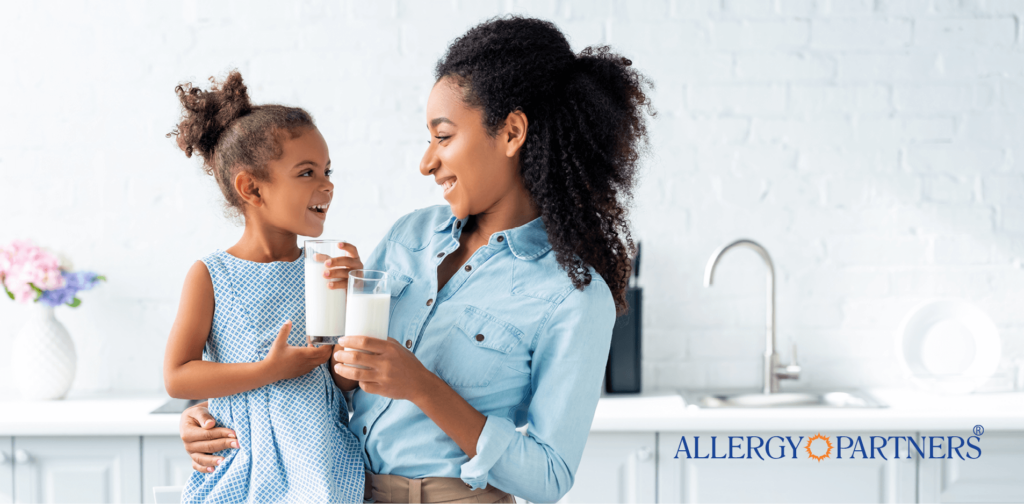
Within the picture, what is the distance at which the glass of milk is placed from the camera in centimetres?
114

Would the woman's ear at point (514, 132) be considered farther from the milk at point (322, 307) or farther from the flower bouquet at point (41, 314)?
the flower bouquet at point (41, 314)

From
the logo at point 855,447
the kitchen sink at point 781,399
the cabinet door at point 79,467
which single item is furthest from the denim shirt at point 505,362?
the kitchen sink at point 781,399

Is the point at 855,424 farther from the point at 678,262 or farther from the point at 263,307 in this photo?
the point at 263,307

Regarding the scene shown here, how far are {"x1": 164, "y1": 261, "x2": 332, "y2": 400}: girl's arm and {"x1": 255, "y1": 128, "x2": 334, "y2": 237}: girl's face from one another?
15cm

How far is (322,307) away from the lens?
44.7 inches

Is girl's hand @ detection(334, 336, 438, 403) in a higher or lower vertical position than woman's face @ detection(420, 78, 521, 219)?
lower

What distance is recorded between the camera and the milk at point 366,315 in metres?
1.02

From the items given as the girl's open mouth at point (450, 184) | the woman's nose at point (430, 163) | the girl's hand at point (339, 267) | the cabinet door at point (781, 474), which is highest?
the woman's nose at point (430, 163)

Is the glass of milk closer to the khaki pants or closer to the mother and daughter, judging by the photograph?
the mother and daughter

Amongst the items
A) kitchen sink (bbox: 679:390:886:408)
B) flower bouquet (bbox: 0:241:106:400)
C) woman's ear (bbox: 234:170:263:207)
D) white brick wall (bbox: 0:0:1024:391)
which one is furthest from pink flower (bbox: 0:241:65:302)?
kitchen sink (bbox: 679:390:886:408)

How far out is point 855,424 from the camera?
2025 mm

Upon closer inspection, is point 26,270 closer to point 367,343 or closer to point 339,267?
point 339,267

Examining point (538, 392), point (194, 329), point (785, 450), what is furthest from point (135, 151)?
point (785, 450)

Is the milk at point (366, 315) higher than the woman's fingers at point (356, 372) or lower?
higher
